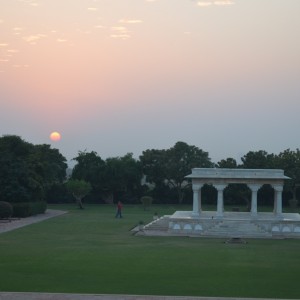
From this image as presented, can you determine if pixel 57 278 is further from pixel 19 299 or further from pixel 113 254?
pixel 113 254

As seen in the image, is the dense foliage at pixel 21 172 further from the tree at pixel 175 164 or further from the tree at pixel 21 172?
the tree at pixel 175 164

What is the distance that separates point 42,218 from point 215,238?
61.8 ft

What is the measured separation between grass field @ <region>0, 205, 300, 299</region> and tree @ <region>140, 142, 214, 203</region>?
33.4 metres

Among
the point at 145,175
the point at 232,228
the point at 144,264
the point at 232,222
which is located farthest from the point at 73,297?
the point at 145,175

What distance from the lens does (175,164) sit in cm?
7331

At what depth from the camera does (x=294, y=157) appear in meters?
64.6

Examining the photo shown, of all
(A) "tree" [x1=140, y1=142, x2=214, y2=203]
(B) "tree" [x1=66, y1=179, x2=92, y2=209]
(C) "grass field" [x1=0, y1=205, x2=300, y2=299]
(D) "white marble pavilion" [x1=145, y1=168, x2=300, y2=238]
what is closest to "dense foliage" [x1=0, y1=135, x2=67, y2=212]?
(B) "tree" [x1=66, y1=179, x2=92, y2=209]

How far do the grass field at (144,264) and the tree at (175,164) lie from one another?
33.4m

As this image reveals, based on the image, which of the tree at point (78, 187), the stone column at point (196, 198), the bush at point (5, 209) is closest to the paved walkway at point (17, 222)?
the bush at point (5, 209)

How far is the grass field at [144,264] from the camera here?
790 inches

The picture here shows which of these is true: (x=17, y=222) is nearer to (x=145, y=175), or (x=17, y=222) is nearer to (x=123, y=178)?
(x=123, y=178)

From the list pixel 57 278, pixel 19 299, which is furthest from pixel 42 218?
pixel 19 299

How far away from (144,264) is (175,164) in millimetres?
48209

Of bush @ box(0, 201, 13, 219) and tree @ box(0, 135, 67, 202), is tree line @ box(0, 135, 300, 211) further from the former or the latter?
bush @ box(0, 201, 13, 219)
